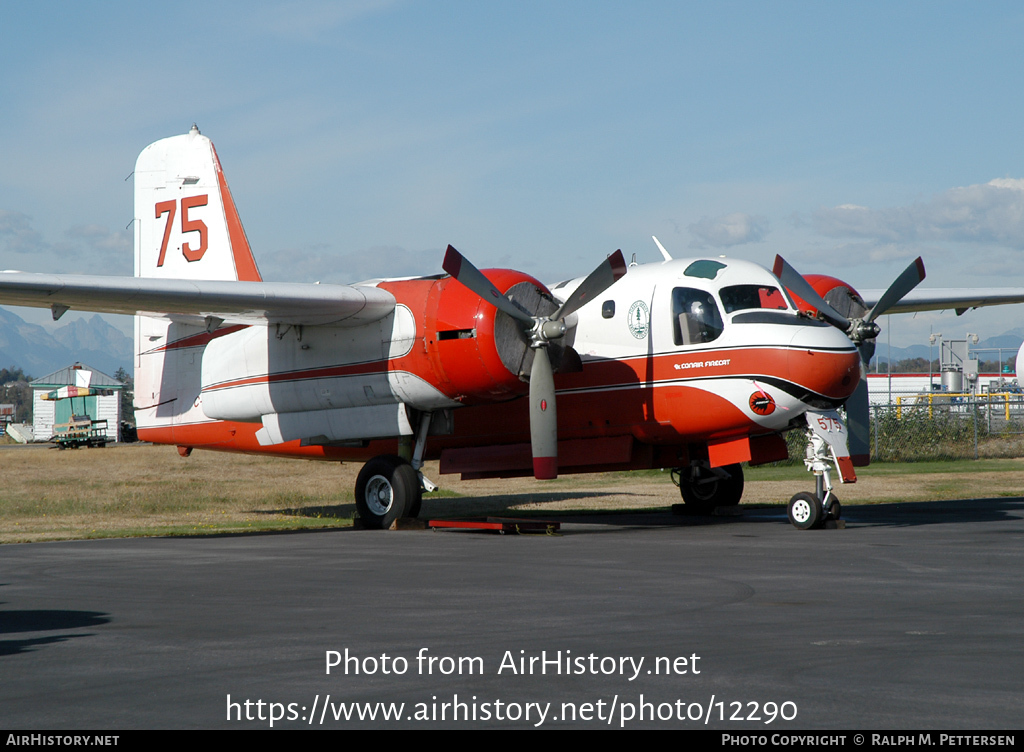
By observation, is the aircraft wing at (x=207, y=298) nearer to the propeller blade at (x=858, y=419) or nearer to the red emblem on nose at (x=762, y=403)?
the red emblem on nose at (x=762, y=403)

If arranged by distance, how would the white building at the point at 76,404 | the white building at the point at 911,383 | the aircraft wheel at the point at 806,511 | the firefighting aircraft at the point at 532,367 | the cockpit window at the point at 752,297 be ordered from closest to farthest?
the aircraft wheel at the point at 806,511
the firefighting aircraft at the point at 532,367
the cockpit window at the point at 752,297
the white building at the point at 76,404
the white building at the point at 911,383

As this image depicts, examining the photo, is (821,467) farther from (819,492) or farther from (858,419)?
→ (858,419)

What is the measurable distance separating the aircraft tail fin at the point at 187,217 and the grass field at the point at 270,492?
215 inches

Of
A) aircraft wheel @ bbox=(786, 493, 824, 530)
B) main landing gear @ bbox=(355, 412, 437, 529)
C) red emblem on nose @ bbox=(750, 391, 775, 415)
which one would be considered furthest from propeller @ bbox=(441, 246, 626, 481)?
aircraft wheel @ bbox=(786, 493, 824, 530)

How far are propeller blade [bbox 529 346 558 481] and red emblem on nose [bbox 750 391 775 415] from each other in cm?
324

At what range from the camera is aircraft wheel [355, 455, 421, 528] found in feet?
60.7

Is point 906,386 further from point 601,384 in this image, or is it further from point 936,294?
point 601,384

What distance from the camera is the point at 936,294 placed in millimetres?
23000

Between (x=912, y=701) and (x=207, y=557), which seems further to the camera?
(x=207, y=557)

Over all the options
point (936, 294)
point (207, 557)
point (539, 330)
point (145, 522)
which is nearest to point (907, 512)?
point (936, 294)

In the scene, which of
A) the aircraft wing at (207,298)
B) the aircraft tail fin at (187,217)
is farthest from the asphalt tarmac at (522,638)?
the aircraft tail fin at (187,217)

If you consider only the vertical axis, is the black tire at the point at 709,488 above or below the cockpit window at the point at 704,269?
below

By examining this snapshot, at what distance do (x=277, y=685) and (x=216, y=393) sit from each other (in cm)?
1590

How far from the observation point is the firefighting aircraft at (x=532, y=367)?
16.7m
